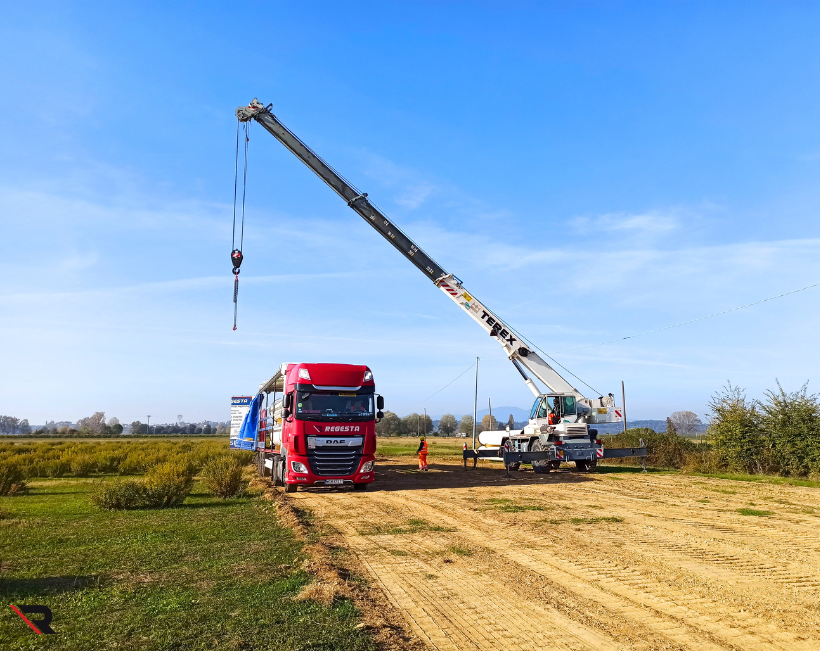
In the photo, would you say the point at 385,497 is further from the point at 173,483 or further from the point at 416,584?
the point at 416,584

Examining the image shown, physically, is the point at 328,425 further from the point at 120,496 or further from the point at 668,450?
the point at 668,450

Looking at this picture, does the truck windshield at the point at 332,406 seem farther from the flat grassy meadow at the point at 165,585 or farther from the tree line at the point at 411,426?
the tree line at the point at 411,426

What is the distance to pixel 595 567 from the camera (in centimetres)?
779

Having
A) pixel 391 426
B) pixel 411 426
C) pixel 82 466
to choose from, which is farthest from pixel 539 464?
pixel 411 426

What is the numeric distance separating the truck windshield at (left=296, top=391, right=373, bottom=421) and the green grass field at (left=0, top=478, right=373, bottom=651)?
5061mm

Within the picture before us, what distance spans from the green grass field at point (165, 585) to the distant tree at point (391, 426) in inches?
4334

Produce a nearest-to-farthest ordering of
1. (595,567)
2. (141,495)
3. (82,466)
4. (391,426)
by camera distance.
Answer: (595,567)
(141,495)
(82,466)
(391,426)

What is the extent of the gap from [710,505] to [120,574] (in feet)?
41.6

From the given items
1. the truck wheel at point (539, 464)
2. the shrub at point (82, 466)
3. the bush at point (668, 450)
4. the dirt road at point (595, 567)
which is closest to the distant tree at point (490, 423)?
the bush at point (668, 450)

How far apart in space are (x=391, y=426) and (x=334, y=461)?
10596 centimetres

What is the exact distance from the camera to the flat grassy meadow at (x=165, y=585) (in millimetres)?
5145

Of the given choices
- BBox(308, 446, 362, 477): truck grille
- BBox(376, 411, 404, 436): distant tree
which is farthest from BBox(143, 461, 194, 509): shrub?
BBox(376, 411, 404, 436): distant tree

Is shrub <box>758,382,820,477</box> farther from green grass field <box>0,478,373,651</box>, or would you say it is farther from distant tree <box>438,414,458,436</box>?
distant tree <box>438,414,458,436</box>

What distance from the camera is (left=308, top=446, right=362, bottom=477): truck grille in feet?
56.9
